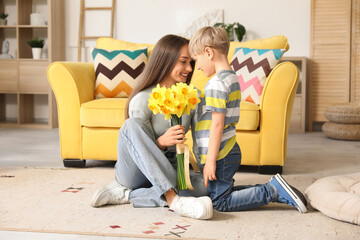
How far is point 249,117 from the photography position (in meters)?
2.89

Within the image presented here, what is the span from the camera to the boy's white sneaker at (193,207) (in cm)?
193

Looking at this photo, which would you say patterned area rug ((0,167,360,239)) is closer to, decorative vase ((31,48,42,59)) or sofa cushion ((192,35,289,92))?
sofa cushion ((192,35,289,92))

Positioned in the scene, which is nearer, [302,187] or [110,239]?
[110,239]

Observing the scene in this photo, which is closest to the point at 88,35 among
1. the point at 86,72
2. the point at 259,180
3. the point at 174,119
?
the point at 86,72

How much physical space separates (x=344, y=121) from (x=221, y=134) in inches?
113

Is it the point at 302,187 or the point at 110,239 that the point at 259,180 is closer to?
the point at 302,187

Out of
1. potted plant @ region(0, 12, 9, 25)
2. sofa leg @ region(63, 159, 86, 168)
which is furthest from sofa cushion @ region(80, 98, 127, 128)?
potted plant @ region(0, 12, 9, 25)

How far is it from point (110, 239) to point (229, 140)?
2.17ft

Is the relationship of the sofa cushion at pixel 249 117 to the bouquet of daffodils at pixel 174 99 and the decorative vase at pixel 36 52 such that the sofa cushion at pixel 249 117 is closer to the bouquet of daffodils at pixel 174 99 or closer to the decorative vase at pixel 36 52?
the bouquet of daffodils at pixel 174 99

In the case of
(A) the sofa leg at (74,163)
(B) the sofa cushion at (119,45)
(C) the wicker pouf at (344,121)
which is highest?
(B) the sofa cushion at (119,45)

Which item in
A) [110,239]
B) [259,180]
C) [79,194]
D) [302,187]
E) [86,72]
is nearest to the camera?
[110,239]

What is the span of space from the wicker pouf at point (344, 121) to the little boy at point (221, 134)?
A: 2.58m

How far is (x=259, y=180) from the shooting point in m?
2.78

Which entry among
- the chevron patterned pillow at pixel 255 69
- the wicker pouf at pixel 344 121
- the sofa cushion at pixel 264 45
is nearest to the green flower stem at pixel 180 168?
the chevron patterned pillow at pixel 255 69
